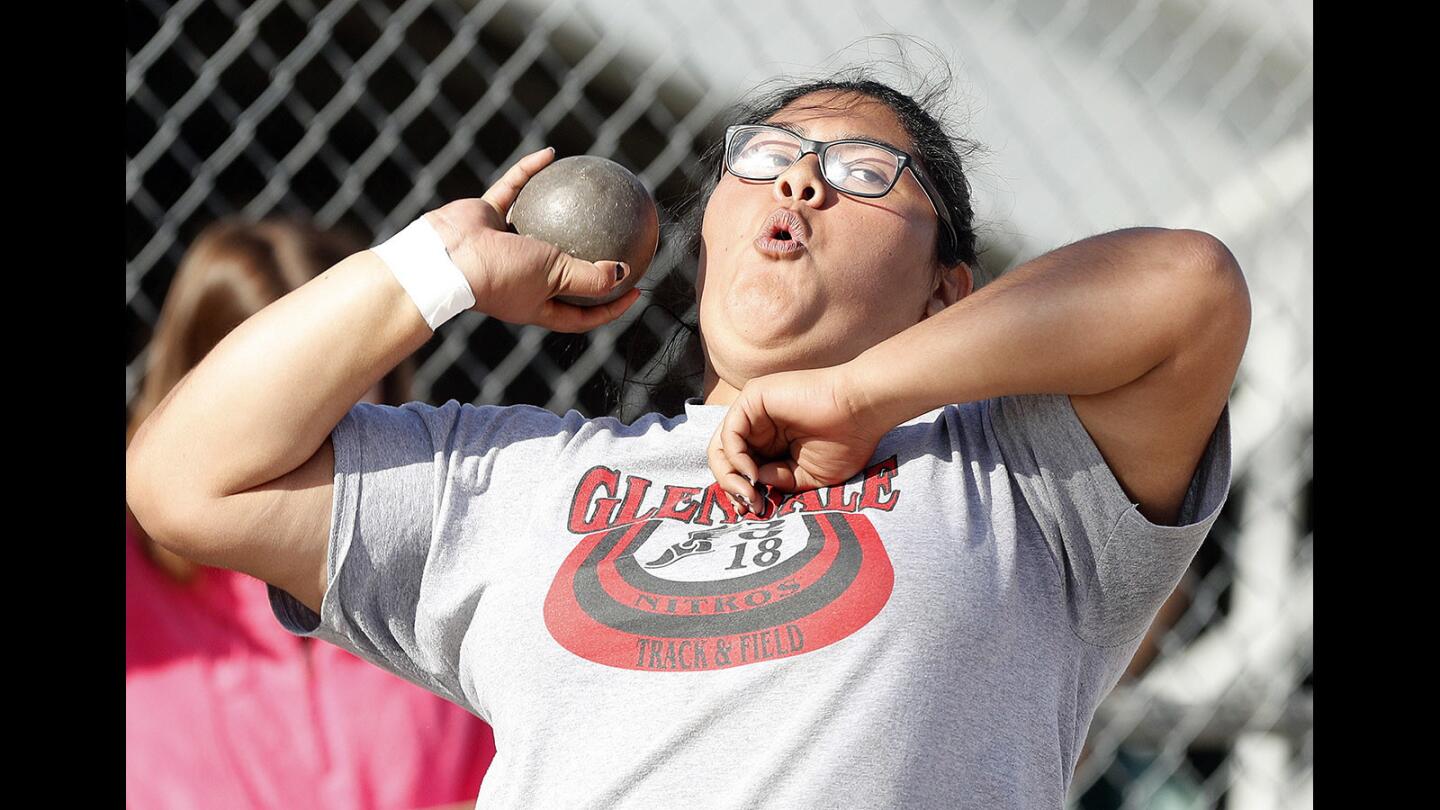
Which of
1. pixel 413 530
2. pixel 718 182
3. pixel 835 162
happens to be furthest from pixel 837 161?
pixel 413 530

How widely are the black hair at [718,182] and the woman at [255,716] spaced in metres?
Result: 0.53

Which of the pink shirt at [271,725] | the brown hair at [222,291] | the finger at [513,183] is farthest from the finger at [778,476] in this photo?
the brown hair at [222,291]

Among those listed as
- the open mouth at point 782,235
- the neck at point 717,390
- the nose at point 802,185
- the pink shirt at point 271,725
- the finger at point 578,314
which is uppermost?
the nose at point 802,185

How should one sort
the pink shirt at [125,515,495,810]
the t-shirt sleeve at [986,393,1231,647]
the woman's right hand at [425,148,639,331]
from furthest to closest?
the pink shirt at [125,515,495,810] → the woman's right hand at [425,148,639,331] → the t-shirt sleeve at [986,393,1231,647]

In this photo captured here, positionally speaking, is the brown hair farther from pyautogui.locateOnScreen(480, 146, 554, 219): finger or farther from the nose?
the nose

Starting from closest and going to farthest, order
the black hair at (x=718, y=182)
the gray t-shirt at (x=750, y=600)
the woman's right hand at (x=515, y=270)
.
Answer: the gray t-shirt at (x=750, y=600), the woman's right hand at (x=515, y=270), the black hair at (x=718, y=182)

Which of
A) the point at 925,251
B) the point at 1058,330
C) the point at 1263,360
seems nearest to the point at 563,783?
the point at 1058,330

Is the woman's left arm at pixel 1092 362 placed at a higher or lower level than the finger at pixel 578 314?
lower

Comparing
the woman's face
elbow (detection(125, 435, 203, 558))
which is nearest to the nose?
the woman's face

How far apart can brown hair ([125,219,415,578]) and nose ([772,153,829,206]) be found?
1.03 meters

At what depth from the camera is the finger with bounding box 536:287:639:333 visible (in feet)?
6.07

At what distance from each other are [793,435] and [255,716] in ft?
3.89

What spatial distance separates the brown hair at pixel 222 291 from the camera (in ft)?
9.16

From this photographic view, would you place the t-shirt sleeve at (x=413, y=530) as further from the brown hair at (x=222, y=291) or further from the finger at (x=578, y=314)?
the brown hair at (x=222, y=291)
